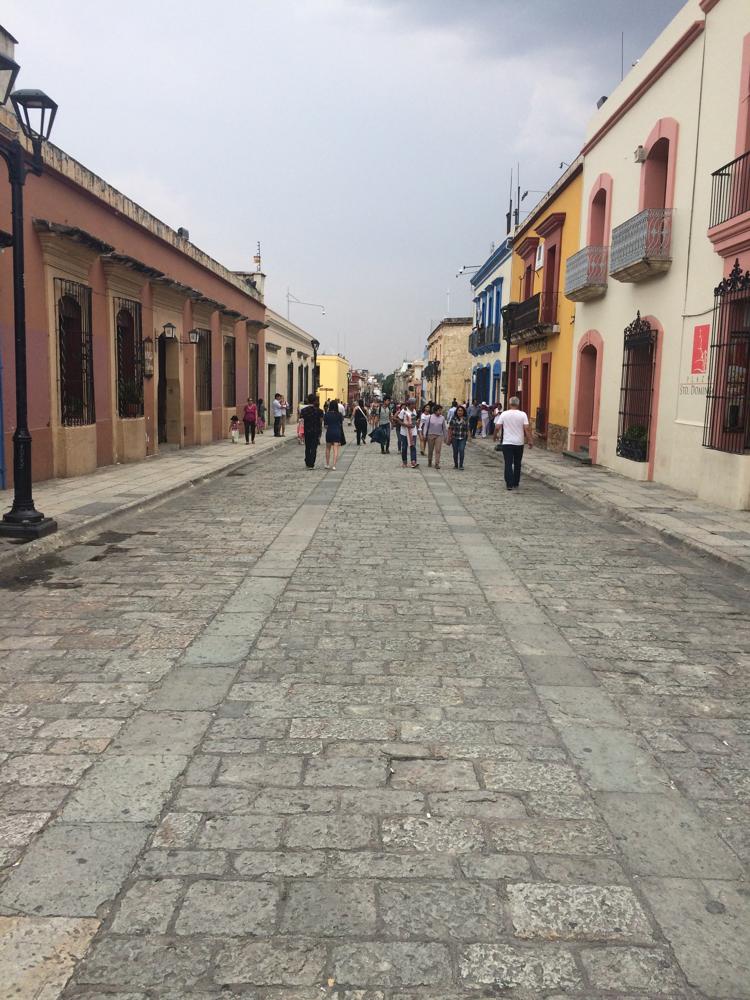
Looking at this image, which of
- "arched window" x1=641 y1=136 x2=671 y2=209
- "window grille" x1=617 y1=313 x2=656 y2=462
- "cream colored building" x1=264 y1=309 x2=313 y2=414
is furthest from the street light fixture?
"cream colored building" x1=264 y1=309 x2=313 y2=414

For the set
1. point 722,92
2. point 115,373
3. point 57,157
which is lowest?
point 115,373

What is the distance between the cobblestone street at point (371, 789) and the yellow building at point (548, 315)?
49.6ft

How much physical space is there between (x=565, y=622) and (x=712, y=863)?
285cm

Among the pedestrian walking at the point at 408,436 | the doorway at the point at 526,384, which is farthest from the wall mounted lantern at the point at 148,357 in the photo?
the doorway at the point at 526,384

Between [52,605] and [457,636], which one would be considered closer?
[457,636]

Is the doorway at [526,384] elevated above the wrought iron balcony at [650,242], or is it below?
below

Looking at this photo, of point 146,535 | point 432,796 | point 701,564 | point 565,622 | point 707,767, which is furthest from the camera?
point 146,535

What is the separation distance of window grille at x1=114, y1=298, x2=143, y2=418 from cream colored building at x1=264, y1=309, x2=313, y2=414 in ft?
49.7

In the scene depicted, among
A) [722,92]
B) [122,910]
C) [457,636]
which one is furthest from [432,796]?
[722,92]

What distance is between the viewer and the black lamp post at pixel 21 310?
7.58m

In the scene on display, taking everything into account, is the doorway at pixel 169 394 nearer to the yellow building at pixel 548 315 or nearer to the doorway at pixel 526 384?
the yellow building at pixel 548 315

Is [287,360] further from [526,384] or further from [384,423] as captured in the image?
[384,423]

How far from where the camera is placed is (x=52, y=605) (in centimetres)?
575

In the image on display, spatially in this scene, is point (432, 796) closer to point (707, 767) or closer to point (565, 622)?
point (707, 767)
